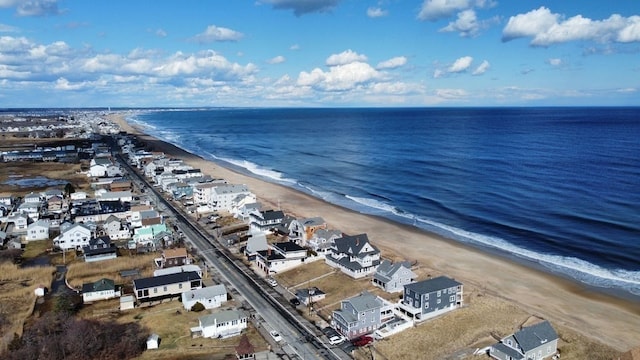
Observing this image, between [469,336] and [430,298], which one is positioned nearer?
[469,336]

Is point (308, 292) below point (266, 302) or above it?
above

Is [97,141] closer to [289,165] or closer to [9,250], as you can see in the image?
[289,165]

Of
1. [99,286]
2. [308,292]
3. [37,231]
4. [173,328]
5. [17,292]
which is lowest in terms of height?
[173,328]

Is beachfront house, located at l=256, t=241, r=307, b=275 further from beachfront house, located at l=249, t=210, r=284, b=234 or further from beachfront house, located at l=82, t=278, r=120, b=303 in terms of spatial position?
beachfront house, located at l=82, t=278, r=120, b=303

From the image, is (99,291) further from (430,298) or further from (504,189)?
(504,189)

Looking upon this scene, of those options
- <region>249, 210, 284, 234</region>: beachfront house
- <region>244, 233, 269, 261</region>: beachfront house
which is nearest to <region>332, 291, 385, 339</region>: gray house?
<region>244, 233, 269, 261</region>: beachfront house

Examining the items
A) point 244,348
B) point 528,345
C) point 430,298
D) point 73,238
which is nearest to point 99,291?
point 73,238

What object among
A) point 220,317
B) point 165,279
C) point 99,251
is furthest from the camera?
point 99,251

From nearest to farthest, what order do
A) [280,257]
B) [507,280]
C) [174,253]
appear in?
[507,280]
[280,257]
[174,253]
